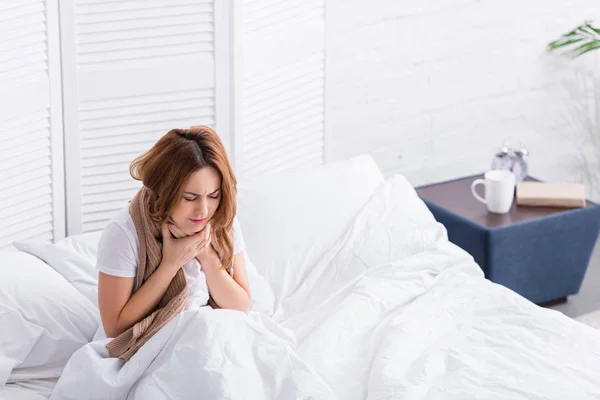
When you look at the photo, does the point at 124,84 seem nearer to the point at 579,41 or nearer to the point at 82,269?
the point at 82,269

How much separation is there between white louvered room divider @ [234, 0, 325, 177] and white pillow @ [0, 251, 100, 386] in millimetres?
1005

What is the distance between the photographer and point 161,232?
226cm

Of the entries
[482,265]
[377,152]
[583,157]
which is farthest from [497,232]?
[583,157]

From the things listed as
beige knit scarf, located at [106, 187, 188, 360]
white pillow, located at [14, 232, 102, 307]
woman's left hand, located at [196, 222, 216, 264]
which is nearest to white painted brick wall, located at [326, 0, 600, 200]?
white pillow, located at [14, 232, 102, 307]

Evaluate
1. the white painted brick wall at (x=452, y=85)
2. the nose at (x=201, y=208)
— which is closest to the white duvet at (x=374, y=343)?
the nose at (x=201, y=208)

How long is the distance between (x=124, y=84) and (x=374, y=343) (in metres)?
1.19

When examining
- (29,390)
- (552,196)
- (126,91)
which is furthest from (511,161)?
(29,390)

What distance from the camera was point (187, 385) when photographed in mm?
2053

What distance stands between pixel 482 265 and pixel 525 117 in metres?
0.95

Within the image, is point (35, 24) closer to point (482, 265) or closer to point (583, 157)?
point (482, 265)

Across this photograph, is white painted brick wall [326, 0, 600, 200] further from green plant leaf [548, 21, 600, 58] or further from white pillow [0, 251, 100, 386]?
white pillow [0, 251, 100, 386]

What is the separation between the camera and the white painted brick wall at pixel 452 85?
3.47 meters

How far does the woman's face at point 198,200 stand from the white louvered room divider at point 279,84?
40.9 inches

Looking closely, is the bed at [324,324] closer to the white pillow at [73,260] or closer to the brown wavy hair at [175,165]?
the white pillow at [73,260]
